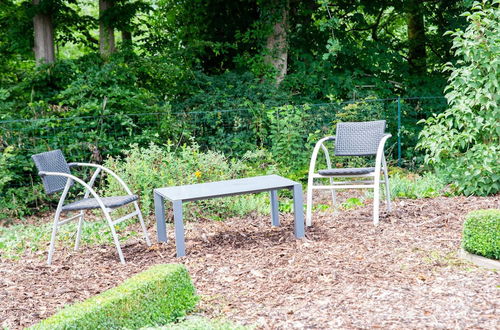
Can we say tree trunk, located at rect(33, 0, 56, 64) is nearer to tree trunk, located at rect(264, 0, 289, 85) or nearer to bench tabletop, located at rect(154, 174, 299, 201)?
tree trunk, located at rect(264, 0, 289, 85)

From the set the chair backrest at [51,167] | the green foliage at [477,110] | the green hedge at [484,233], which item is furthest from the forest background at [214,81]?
the green hedge at [484,233]

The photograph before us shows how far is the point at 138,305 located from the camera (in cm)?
323

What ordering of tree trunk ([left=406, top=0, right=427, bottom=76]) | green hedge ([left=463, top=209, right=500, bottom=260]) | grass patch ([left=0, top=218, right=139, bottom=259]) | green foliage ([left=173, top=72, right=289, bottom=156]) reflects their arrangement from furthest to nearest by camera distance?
tree trunk ([left=406, top=0, right=427, bottom=76])
green foliage ([left=173, top=72, right=289, bottom=156])
grass patch ([left=0, top=218, right=139, bottom=259])
green hedge ([left=463, top=209, right=500, bottom=260])

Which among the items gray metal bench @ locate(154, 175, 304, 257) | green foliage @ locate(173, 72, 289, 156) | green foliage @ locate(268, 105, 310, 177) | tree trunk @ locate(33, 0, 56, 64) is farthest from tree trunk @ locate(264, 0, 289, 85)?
gray metal bench @ locate(154, 175, 304, 257)

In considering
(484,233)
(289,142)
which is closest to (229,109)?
(289,142)

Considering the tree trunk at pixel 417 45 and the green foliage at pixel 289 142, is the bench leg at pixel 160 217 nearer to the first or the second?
the green foliage at pixel 289 142

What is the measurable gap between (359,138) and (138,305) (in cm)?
394

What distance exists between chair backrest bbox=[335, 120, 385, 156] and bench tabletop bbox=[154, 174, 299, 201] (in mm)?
1138

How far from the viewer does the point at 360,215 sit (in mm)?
6383

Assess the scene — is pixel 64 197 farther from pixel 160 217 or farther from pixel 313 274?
pixel 313 274

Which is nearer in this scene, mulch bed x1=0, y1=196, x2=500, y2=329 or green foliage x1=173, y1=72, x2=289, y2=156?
mulch bed x1=0, y1=196, x2=500, y2=329

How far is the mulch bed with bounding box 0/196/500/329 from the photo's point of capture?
3.47 meters

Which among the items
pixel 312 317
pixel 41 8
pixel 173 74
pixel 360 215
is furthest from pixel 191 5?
pixel 312 317

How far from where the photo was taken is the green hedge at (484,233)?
14.4 ft
